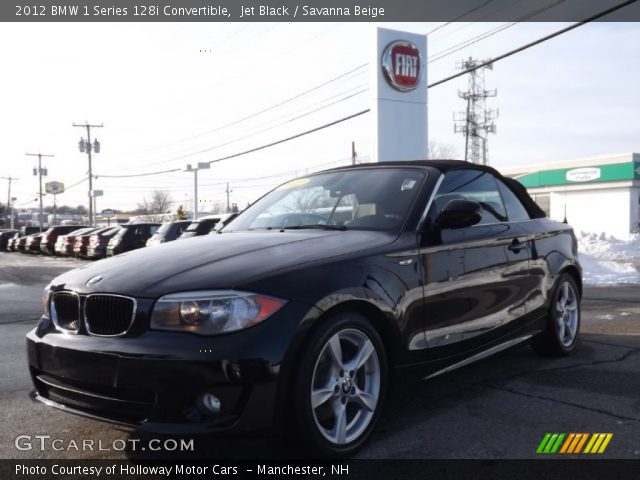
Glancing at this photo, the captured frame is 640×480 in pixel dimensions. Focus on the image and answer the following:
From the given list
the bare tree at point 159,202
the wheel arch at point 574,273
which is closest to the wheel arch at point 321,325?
the wheel arch at point 574,273

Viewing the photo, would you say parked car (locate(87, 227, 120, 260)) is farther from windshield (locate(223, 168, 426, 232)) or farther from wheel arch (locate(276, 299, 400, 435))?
wheel arch (locate(276, 299, 400, 435))

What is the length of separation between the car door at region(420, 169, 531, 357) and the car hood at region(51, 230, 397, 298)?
396 mm

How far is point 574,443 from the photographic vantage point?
3.23 meters

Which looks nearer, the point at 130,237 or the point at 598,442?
the point at 598,442

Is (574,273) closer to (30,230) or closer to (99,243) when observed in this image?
(99,243)

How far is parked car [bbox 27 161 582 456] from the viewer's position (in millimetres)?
2666

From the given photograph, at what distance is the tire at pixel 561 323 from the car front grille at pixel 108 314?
11.4 ft

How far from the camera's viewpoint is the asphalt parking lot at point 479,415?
3174 mm

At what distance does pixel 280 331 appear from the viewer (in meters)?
2.74

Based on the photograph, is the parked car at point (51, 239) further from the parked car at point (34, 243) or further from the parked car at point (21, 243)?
the parked car at point (21, 243)

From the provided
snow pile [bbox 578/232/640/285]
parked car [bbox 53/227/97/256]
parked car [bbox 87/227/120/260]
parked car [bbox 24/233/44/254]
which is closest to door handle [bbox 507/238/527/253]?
snow pile [bbox 578/232/640/285]

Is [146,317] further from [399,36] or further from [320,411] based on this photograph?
[399,36]

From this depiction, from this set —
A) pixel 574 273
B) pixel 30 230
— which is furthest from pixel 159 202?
pixel 574 273

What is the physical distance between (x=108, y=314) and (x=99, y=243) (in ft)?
71.0
